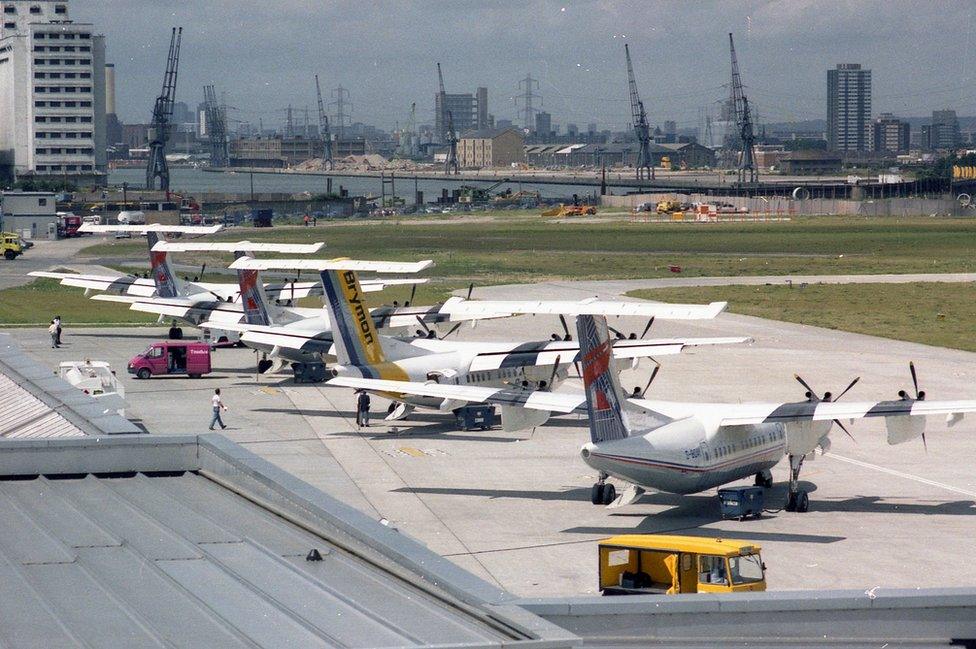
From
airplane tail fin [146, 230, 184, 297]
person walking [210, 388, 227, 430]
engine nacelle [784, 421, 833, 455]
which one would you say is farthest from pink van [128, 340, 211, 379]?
engine nacelle [784, 421, 833, 455]

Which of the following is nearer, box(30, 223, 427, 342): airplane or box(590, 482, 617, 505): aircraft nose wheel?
box(590, 482, 617, 505): aircraft nose wheel

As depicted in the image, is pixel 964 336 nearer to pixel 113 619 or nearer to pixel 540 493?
pixel 540 493

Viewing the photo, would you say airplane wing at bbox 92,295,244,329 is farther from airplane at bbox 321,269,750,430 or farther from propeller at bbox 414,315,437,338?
airplane at bbox 321,269,750,430

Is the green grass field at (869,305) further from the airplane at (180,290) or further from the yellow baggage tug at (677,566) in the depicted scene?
the yellow baggage tug at (677,566)

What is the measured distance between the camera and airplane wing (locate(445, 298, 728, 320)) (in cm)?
3288

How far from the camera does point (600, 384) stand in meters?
37.3

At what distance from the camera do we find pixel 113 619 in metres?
15.0

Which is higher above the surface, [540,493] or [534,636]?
[534,636]

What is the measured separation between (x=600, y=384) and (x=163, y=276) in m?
48.8

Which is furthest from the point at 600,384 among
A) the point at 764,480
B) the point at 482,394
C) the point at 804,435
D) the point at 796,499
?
the point at 764,480

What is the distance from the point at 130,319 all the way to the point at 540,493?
60207 millimetres

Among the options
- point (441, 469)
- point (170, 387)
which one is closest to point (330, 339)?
point (170, 387)

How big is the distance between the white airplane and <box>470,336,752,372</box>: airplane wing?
9.94 m

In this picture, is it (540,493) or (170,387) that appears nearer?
(540,493)
